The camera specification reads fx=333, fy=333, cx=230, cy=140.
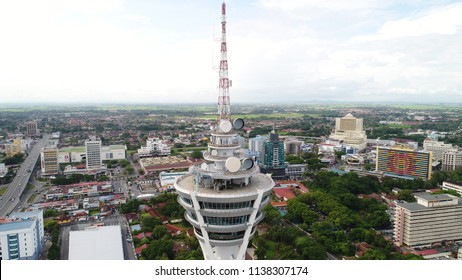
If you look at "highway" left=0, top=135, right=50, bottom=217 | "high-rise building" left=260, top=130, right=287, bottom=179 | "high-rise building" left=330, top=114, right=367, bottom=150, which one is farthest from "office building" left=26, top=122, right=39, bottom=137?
"high-rise building" left=330, top=114, right=367, bottom=150

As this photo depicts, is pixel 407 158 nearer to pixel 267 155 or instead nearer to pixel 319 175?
pixel 319 175

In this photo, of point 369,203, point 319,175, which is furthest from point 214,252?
point 319,175

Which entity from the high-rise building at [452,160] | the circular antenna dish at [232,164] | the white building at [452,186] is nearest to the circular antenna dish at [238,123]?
the circular antenna dish at [232,164]

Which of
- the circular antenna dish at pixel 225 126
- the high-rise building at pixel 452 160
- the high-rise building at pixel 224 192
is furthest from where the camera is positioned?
the high-rise building at pixel 452 160

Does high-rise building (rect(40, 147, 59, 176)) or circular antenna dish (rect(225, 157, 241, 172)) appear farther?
high-rise building (rect(40, 147, 59, 176))

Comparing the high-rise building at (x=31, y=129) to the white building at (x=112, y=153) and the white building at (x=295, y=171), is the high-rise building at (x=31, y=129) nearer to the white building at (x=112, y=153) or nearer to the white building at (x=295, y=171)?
the white building at (x=112, y=153)

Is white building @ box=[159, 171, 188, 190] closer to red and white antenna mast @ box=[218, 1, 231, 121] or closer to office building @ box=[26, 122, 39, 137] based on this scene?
red and white antenna mast @ box=[218, 1, 231, 121]

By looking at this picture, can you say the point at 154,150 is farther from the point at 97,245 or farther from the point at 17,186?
the point at 97,245

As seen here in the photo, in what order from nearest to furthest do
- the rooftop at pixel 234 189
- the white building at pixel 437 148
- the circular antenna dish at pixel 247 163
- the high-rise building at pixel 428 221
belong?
the rooftop at pixel 234 189, the circular antenna dish at pixel 247 163, the high-rise building at pixel 428 221, the white building at pixel 437 148
